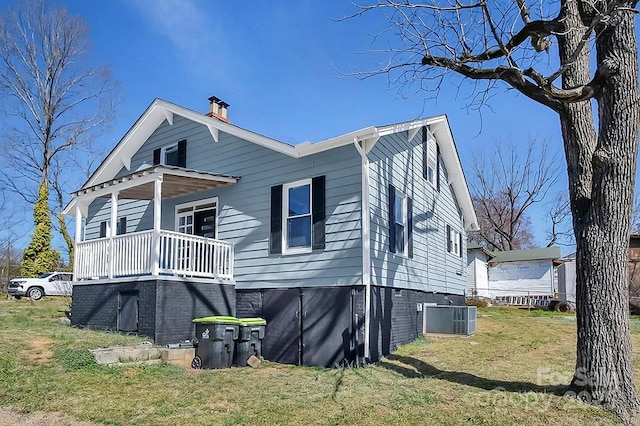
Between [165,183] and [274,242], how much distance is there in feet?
10.3

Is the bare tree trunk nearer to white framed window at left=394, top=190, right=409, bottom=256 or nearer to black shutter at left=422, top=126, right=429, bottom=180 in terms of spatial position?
white framed window at left=394, top=190, right=409, bottom=256

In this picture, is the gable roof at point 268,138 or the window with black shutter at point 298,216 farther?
the window with black shutter at point 298,216

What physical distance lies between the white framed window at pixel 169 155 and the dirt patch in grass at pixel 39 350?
5802 millimetres

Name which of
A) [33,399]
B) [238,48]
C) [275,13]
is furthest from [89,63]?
[33,399]

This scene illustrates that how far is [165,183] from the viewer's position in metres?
11.7

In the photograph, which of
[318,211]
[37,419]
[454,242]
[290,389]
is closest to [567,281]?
[454,242]

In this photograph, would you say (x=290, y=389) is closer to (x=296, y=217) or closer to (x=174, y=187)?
(x=296, y=217)

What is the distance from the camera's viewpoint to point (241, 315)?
11.1 m

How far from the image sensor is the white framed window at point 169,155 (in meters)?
13.4

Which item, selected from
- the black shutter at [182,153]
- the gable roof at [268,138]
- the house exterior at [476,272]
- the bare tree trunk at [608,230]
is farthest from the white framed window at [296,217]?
the house exterior at [476,272]

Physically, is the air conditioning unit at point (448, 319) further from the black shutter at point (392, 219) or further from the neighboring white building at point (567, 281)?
the neighboring white building at point (567, 281)

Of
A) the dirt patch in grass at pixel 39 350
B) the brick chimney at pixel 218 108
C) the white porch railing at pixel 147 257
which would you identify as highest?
the brick chimney at pixel 218 108

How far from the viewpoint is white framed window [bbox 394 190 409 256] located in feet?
37.0

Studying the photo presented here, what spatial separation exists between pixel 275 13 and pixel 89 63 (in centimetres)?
2320
